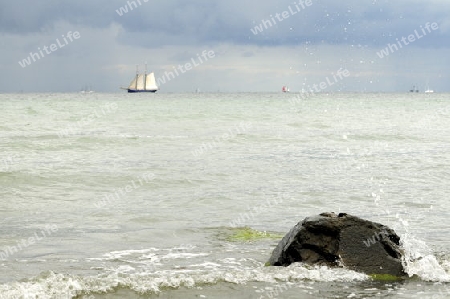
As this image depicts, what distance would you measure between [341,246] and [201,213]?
566cm

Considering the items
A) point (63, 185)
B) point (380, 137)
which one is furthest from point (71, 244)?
point (380, 137)

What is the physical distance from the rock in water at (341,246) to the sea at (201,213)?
20 cm

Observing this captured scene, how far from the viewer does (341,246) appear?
916 centimetres

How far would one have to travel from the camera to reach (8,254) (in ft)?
33.8

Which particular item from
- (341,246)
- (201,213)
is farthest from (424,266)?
(201,213)

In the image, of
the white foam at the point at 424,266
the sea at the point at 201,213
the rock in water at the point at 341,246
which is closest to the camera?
Result: the sea at the point at 201,213

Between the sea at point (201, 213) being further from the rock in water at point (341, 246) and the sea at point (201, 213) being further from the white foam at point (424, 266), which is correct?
the rock in water at point (341, 246)

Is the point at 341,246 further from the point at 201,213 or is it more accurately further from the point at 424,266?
the point at 201,213

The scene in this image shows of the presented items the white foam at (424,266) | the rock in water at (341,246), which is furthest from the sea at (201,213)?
the rock in water at (341,246)

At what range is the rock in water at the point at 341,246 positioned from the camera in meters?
9.07

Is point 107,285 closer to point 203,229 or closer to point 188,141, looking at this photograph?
point 203,229

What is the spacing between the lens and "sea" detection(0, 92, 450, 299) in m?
8.52

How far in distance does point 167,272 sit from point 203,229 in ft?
11.7

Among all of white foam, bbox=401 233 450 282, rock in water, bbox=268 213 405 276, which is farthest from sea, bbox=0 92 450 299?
rock in water, bbox=268 213 405 276
